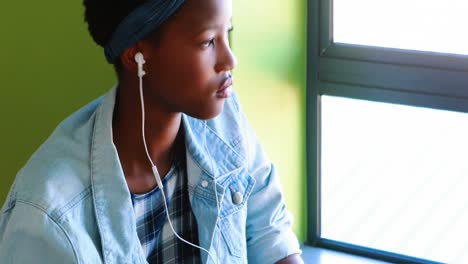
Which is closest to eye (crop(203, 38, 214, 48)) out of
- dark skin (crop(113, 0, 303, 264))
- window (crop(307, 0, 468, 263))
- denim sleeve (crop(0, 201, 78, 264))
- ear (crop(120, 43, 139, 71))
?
dark skin (crop(113, 0, 303, 264))

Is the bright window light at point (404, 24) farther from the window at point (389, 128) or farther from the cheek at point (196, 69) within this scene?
the cheek at point (196, 69)

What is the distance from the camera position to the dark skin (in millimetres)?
1470

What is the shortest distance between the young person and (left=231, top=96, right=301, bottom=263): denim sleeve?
45mm

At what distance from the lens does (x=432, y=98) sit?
2.00m

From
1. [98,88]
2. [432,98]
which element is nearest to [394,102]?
[432,98]

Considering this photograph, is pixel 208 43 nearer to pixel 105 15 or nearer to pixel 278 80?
pixel 105 15

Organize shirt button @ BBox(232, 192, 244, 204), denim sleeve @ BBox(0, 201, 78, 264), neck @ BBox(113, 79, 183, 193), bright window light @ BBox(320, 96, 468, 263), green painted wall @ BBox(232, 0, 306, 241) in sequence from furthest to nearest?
bright window light @ BBox(320, 96, 468, 263)
green painted wall @ BBox(232, 0, 306, 241)
shirt button @ BBox(232, 192, 244, 204)
neck @ BBox(113, 79, 183, 193)
denim sleeve @ BBox(0, 201, 78, 264)

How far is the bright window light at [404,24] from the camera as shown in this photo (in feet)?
6.46

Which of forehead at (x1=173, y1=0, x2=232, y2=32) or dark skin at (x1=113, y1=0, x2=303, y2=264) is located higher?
forehead at (x1=173, y1=0, x2=232, y2=32)

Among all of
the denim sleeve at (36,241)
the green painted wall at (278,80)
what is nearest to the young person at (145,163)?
the denim sleeve at (36,241)

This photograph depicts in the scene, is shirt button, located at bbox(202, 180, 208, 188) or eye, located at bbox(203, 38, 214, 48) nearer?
eye, located at bbox(203, 38, 214, 48)

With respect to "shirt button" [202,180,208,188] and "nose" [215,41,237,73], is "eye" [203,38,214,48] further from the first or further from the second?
"shirt button" [202,180,208,188]

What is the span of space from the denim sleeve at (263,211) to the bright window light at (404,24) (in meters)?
0.44

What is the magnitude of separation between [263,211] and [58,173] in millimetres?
450
